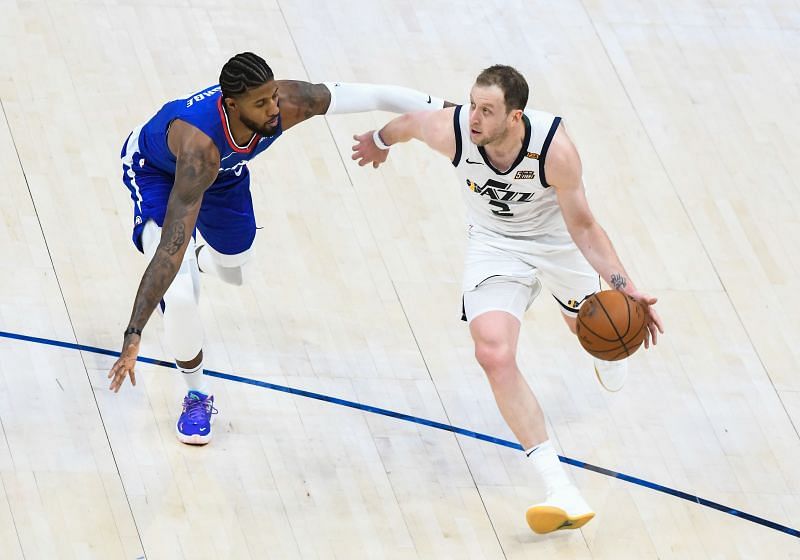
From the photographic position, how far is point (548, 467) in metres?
5.40

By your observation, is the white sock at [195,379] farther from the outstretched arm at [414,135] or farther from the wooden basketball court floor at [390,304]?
the outstretched arm at [414,135]

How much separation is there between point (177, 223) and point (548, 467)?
1831mm

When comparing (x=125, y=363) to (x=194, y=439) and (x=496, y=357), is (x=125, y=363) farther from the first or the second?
(x=496, y=357)

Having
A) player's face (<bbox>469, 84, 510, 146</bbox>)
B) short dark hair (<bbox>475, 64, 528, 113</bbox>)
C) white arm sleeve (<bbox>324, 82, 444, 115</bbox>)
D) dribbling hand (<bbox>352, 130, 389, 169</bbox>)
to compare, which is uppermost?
short dark hair (<bbox>475, 64, 528, 113</bbox>)

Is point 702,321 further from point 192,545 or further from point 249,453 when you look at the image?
point 192,545

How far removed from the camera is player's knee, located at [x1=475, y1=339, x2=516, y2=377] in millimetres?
5312

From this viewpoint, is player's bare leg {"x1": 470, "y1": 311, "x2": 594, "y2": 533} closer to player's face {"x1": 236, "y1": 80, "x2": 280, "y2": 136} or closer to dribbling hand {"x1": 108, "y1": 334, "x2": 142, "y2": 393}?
player's face {"x1": 236, "y1": 80, "x2": 280, "y2": 136}

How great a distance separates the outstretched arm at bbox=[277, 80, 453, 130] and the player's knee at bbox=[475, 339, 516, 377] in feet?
3.84

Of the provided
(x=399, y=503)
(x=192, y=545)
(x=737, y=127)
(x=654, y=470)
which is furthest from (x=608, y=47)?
(x=192, y=545)

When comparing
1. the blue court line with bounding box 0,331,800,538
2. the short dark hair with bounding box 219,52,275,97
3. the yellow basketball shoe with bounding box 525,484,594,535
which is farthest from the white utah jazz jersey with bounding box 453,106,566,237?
the yellow basketball shoe with bounding box 525,484,594,535

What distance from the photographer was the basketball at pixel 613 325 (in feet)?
17.0

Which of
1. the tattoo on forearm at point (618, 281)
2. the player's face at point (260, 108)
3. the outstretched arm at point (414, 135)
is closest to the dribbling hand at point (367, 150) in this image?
the outstretched arm at point (414, 135)

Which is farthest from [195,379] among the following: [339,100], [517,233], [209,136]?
[517,233]

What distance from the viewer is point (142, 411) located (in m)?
5.88
